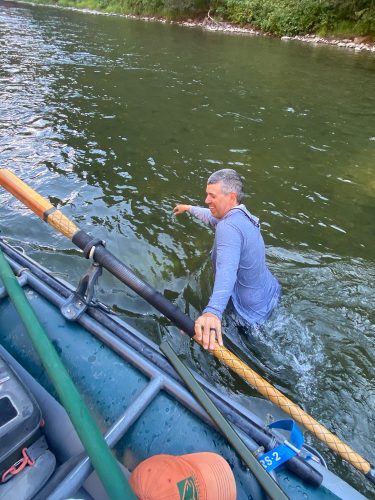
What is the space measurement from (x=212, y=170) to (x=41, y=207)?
5.65 m

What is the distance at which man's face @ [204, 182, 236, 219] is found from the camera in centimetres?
366

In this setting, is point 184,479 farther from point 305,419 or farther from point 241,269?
point 241,269

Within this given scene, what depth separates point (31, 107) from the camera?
1110cm

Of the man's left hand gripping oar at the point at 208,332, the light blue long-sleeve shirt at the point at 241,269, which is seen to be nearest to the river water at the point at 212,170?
the light blue long-sleeve shirt at the point at 241,269

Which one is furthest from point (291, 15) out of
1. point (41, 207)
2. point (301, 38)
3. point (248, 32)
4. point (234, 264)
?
point (41, 207)

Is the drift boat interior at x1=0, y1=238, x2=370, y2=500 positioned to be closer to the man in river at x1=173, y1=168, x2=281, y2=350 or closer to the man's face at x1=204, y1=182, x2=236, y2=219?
the man in river at x1=173, y1=168, x2=281, y2=350

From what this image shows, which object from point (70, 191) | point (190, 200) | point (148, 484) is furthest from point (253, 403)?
point (70, 191)

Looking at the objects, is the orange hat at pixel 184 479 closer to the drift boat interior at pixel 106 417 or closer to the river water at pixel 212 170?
the drift boat interior at pixel 106 417

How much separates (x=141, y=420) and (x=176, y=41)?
24.5 m

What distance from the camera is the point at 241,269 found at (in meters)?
3.96

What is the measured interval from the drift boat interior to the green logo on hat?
51 cm

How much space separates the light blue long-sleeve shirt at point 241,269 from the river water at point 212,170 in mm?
299

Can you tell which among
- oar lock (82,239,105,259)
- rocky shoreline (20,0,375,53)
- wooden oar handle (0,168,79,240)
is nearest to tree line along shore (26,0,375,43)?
rocky shoreline (20,0,375,53)

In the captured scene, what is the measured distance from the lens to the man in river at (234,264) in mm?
3096
